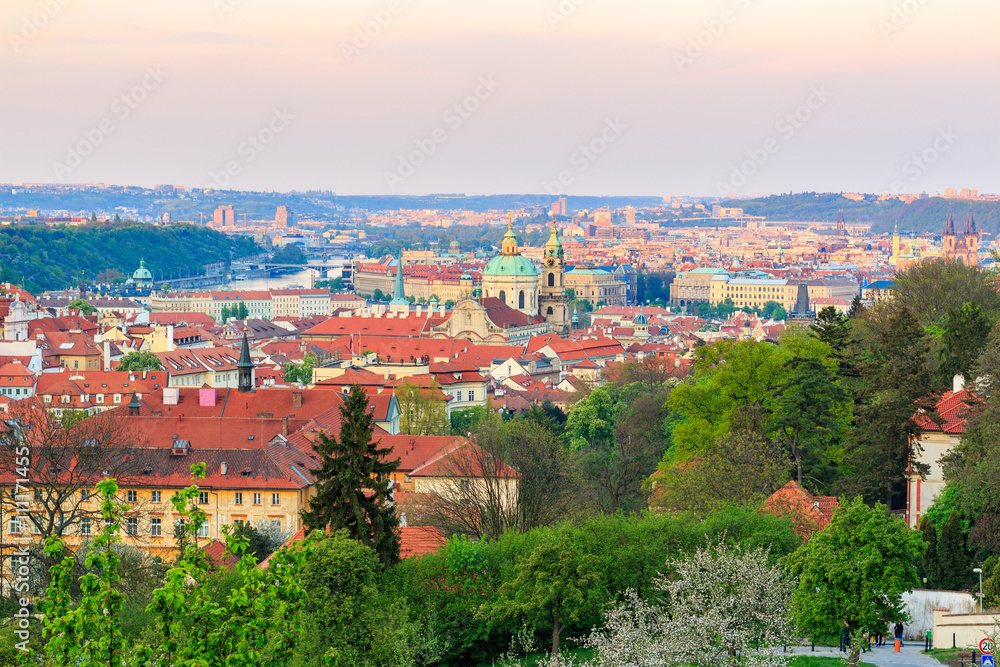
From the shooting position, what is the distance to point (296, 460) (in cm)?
3891

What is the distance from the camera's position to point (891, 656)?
22.9m

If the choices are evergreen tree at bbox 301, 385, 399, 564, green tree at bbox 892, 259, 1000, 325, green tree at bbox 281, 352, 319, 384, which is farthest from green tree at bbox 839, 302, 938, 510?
green tree at bbox 281, 352, 319, 384

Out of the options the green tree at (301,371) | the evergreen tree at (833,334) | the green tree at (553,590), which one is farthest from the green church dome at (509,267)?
the green tree at (553,590)

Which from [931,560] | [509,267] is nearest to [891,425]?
[931,560]

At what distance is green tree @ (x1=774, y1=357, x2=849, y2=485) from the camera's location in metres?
34.6

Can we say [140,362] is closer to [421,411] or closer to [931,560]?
[421,411]

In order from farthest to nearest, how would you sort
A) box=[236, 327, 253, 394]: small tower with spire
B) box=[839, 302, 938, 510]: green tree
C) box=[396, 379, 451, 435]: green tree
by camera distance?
box=[396, 379, 451, 435]: green tree, box=[236, 327, 253, 394]: small tower with spire, box=[839, 302, 938, 510]: green tree

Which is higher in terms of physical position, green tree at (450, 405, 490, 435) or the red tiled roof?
the red tiled roof

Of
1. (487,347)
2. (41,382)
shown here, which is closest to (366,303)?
(487,347)

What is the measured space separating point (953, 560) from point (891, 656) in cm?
429

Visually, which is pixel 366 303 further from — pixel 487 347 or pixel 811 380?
pixel 811 380

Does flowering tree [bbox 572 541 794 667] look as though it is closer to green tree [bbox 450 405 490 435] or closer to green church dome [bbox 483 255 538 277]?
green tree [bbox 450 405 490 435]

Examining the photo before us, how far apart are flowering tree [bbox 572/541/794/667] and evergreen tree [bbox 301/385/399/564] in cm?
504

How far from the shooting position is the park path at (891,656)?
22188mm
